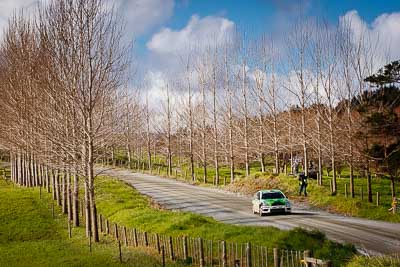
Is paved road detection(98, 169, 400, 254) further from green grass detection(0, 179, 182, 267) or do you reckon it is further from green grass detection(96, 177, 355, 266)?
green grass detection(0, 179, 182, 267)

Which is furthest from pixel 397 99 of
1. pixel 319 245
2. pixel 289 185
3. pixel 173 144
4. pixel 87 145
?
pixel 173 144

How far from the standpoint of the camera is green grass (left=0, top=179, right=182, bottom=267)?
19.6 metres

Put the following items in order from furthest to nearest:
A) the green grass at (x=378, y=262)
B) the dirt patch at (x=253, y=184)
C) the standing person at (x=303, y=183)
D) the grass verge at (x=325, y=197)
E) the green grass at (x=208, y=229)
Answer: the dirt patch at (x=253, y=184) → the standing person at (x=303, y=183) → the grass verge at (x=325, y=197) → the green grass at (x=208, y=229) → the green grass at (x=378, y=262)

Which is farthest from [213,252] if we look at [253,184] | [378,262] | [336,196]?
[253,184]

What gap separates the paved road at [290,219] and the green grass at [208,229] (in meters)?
1.58

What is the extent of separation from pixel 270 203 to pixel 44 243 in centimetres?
1341

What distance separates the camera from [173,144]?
241 ft

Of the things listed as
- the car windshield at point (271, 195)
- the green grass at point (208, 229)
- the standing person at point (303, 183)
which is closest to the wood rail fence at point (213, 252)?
the green grass at point (208, 229)

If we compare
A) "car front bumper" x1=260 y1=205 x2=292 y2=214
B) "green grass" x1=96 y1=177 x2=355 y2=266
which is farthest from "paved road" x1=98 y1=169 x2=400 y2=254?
"green grass" x1=96 y1=177 x2=355 y2=266

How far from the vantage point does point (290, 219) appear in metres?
27.2

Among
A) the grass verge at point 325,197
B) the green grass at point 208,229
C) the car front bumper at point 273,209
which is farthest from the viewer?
the car front bumper at point 273,209

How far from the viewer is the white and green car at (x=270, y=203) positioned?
29.5m

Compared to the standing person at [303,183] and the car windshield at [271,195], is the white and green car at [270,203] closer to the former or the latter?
the car windshield at [271,195]

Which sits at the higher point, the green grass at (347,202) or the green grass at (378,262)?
the green grass at (378,262)
